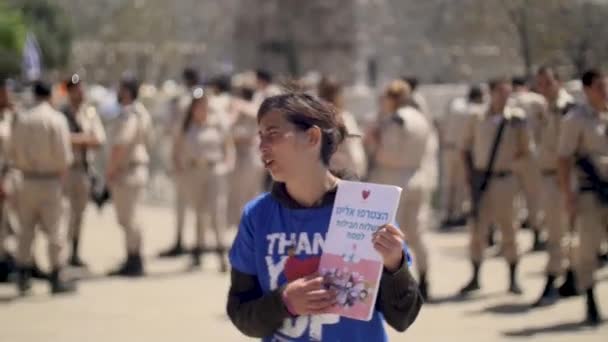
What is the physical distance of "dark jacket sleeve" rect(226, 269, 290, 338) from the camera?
4.08m

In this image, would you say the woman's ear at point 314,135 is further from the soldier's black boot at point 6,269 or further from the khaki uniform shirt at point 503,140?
the soldier's black boot at point 6,269

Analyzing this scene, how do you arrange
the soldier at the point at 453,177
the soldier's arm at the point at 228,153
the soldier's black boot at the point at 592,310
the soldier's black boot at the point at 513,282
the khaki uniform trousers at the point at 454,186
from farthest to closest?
1. the khaki uniform trousers at the point at 454,186
2. the soldier at the point at 453,177
3. the soldier's arm at the point at 228,153
4. the soldier's black boot at the point at 513,282
5. the soldier's black boot at the point at 592,310

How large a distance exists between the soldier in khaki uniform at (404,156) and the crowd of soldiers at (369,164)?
1 centimetres

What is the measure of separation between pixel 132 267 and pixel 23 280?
1626 mm

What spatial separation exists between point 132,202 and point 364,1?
111ft

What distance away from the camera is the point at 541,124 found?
1290cm

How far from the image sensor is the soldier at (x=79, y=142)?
12.9m

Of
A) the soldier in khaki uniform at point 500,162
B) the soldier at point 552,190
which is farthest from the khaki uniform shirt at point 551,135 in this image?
the soldier in khaki uniform at point 500,162

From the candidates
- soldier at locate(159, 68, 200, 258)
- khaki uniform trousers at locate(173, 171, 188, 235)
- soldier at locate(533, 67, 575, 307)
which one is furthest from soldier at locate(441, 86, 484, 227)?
soldier at locate(533, 67, 575, 307)

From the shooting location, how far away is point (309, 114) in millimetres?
4172

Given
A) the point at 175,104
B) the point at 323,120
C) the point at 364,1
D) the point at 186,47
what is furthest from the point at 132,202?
the point at 186,47

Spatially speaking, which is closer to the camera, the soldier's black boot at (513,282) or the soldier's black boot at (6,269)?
the soldier's black boot at (513,282)

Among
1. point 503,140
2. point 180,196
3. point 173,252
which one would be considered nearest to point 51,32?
point 173,252

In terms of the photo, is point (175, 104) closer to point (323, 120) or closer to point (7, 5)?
point (323, 120)
